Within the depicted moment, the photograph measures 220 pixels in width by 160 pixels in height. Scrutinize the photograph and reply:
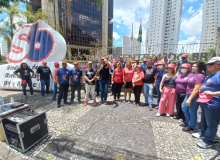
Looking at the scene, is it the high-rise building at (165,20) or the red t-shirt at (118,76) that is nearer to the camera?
the red t-shirt at (118,76)

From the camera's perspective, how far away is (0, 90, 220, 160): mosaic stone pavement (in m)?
2.13

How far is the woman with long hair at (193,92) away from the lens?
2381mm

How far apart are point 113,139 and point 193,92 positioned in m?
1.98

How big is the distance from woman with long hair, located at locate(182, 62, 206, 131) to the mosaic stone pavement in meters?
0.30

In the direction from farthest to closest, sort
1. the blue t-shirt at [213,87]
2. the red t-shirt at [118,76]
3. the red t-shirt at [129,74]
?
the red t-shirt at [118,76]
the red t-shirt at [129,74]
the blue t-shirt at [213,87]

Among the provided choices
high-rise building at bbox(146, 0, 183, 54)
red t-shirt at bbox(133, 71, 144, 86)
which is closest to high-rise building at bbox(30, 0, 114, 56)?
red t-shirt at bbox(133, 71, 144, 86)

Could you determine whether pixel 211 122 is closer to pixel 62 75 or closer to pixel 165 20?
pixel 62 75

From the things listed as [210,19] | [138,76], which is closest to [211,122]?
[138,76]

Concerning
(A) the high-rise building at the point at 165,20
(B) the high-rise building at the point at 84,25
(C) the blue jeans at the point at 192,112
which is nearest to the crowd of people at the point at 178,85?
(C) the blue jeans at the point at 192,112

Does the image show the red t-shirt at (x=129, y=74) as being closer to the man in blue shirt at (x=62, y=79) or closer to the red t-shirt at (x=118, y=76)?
the red t-shirt at (x=118, y=76)

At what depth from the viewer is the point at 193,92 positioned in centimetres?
242

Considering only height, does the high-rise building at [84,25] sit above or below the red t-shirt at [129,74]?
above

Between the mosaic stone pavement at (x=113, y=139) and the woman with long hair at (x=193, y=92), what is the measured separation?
30cm

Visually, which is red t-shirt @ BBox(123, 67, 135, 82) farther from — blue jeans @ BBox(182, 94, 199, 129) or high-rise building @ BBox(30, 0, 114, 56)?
high-rise building @ BBox(30, 0, 114, 56)
